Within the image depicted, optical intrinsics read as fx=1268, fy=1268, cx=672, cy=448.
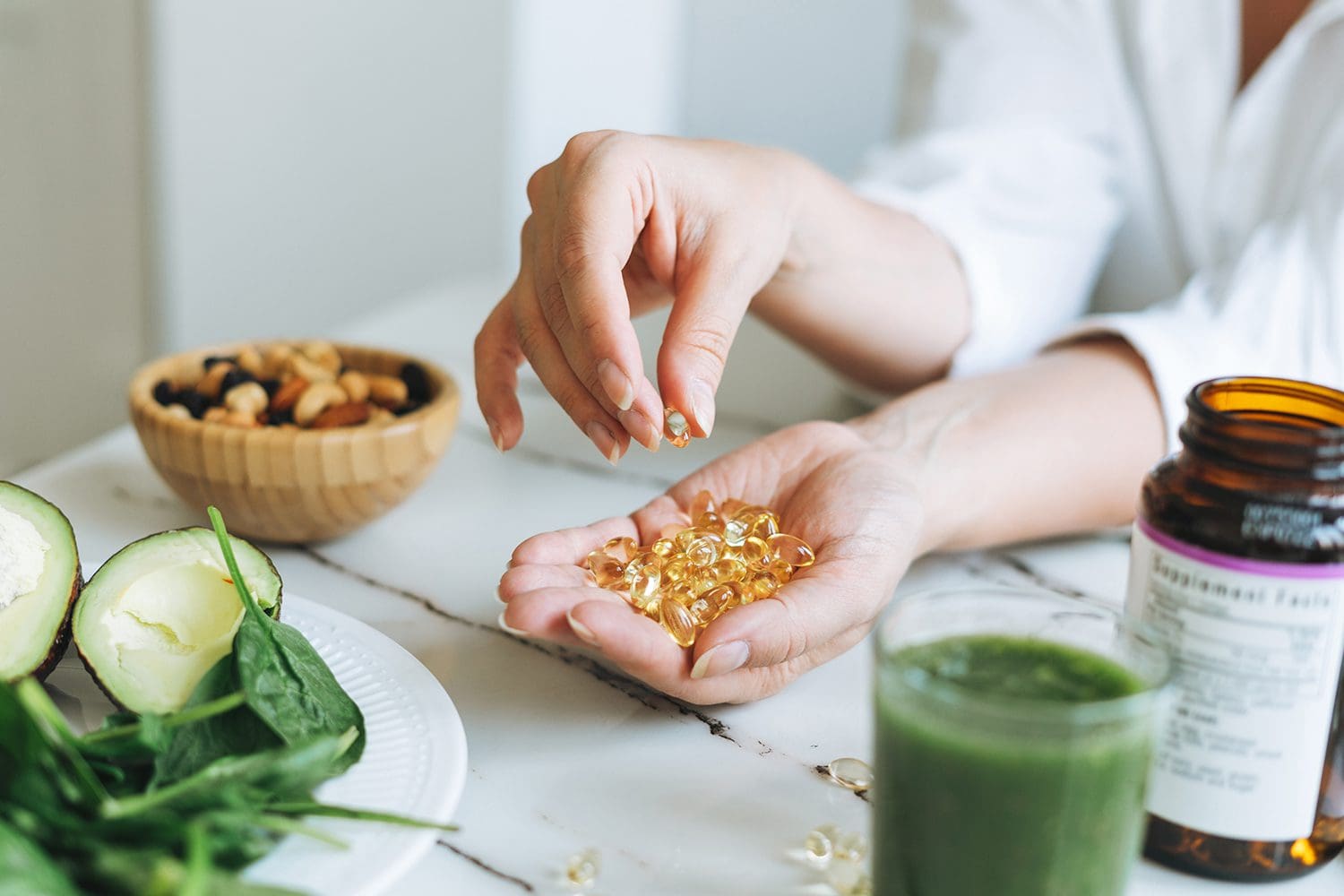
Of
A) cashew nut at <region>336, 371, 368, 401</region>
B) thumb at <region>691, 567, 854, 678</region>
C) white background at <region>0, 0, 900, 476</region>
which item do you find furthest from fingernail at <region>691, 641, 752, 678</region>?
white background at <region>0, 0, 900, 476</region>

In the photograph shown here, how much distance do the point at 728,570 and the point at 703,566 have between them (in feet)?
0.05

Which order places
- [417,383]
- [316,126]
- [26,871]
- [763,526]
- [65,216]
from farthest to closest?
[65,216] → [316,126] → [417,383] → [763,526] → [26,871]

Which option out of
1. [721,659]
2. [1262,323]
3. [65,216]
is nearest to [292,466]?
[721,659]

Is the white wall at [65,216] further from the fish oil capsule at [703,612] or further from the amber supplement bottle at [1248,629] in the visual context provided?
the amber supplement bottle at [1248,629]

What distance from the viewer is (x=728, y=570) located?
750 mm

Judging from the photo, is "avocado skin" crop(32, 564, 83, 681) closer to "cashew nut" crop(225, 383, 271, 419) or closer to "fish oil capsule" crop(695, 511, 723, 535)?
"cashew nut" crop(225, 383, 271, 419)

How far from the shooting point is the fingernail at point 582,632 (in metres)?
0.63

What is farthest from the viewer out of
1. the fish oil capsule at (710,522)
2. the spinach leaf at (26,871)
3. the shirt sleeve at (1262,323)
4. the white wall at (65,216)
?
the white wall at (65,216)

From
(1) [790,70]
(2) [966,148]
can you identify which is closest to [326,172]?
(1) [790,70]

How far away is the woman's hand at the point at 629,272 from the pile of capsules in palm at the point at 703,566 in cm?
7

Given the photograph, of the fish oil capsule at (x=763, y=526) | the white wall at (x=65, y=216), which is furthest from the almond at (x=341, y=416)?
the white wall at (x=65, y=216)

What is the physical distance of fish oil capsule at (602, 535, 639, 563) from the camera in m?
0.78

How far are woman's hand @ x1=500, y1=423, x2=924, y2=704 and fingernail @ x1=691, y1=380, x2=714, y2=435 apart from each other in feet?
0.34

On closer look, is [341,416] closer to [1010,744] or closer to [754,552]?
[754,552]
